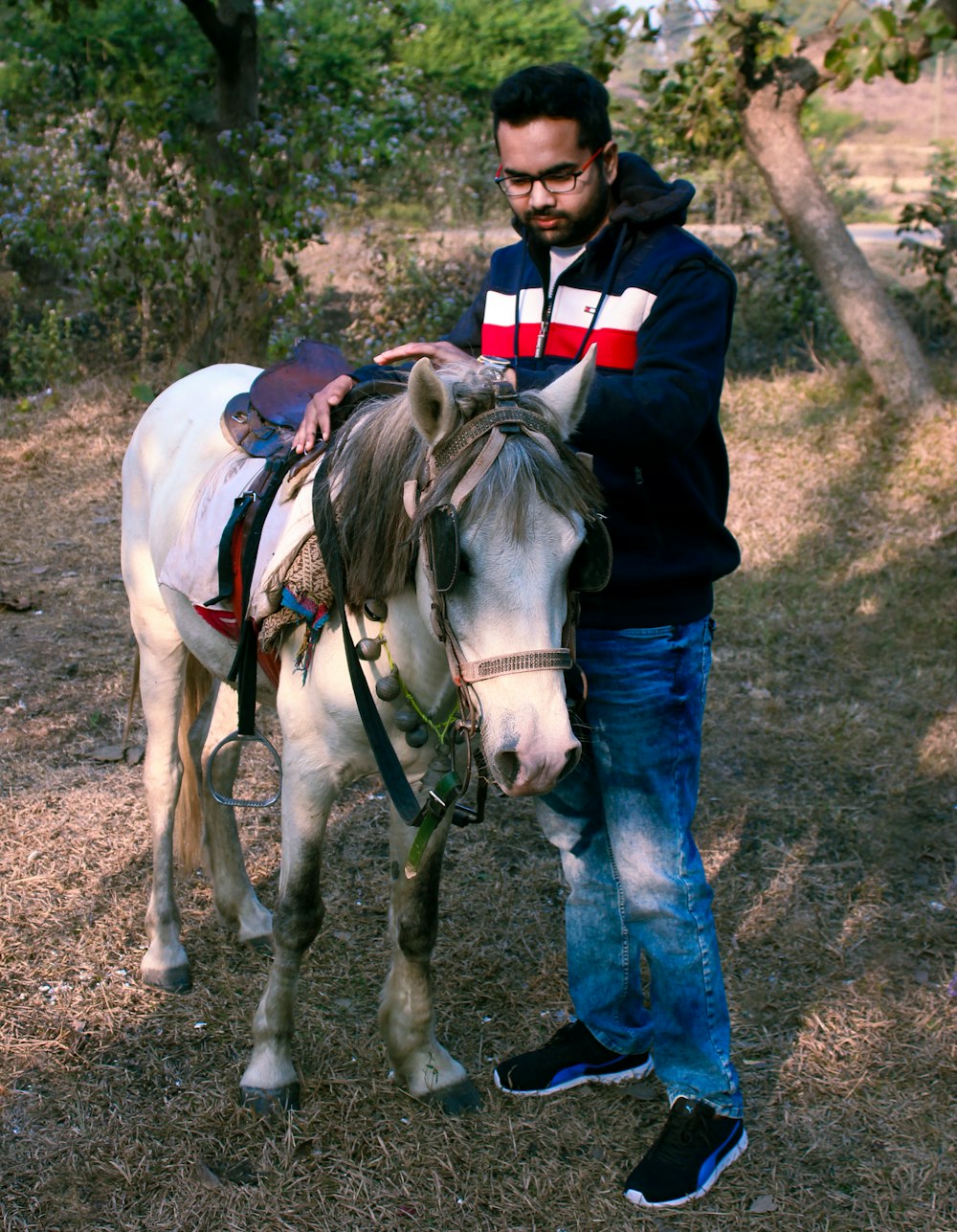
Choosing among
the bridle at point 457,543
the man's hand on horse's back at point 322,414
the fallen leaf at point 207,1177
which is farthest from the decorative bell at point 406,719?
the fallen leaf at point 207,1177

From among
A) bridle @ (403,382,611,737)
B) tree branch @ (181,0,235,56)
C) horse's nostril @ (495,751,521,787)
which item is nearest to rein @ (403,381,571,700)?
bridle @ (403,382,611,737)

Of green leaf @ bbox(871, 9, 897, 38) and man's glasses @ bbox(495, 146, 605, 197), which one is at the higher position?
green leaf @ bbox(871, 9, 897, 38)

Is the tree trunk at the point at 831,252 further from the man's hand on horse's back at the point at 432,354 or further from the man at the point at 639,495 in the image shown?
the man's hand on horse's back at the point at 432,354

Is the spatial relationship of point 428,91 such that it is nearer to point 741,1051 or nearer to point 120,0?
point 120,0

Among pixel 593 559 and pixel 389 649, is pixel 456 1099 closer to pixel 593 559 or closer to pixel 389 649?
pixel 389 649

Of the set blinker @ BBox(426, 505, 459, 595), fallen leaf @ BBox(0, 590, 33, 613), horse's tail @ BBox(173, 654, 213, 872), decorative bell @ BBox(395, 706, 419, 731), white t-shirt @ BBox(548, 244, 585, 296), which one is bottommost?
fallen leaf @ BBox(0, 590, 33, 613)

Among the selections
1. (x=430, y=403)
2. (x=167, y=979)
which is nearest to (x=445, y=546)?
(x=430, y=403)

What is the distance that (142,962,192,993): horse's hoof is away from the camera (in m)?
3.18

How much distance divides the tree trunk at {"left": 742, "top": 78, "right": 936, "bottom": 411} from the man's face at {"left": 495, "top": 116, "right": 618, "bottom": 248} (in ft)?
20.2

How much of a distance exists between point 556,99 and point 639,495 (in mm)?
769

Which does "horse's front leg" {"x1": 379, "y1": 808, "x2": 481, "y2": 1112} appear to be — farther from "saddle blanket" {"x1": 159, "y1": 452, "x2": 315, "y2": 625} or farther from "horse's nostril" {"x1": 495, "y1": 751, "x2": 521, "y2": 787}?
"horse's nostril" {"x1": 495, "y1": 751, "x2": 521, "y2": 787}

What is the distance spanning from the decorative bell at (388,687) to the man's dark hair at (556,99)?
1.11 meters

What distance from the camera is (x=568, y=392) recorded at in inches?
78.4

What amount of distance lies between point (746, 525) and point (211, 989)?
14.7ft
